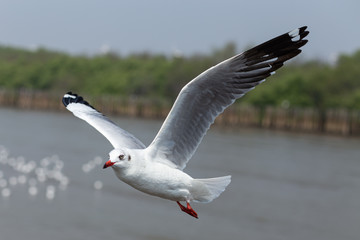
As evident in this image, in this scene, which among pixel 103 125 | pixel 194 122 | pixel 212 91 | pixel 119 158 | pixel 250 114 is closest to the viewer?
pixel 119 158

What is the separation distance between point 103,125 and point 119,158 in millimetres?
1785

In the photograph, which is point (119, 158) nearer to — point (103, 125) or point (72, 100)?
point (103, 125)

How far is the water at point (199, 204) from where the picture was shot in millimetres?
14070

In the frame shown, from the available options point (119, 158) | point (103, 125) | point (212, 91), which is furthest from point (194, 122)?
point (103, 125)

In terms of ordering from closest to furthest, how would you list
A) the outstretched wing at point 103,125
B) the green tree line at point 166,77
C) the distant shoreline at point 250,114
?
the outstretched wing at point 103,125
the distant shoreline at point 250,114
the green tree line at point 166,77

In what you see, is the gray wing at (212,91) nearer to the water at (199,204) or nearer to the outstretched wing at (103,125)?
the outstretched wing at (103,125)

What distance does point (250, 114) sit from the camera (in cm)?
4531

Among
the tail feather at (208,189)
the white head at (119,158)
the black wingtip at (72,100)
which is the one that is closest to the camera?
the white head at (119,158)

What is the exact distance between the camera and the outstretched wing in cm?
778

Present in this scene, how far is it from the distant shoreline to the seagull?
1361 inches

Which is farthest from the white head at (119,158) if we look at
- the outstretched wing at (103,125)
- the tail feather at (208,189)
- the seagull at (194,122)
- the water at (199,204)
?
the water at (199,204)

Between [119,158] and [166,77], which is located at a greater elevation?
[166,77]

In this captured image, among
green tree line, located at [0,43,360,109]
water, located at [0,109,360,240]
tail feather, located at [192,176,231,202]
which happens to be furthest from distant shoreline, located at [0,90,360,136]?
tail feather, located at [192,176,231,202]

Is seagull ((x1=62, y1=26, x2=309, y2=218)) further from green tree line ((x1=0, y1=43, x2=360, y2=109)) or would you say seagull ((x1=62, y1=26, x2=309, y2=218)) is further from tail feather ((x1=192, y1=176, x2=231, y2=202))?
green tree line ((x1=0, y1=43, x2=360, y2=109))
